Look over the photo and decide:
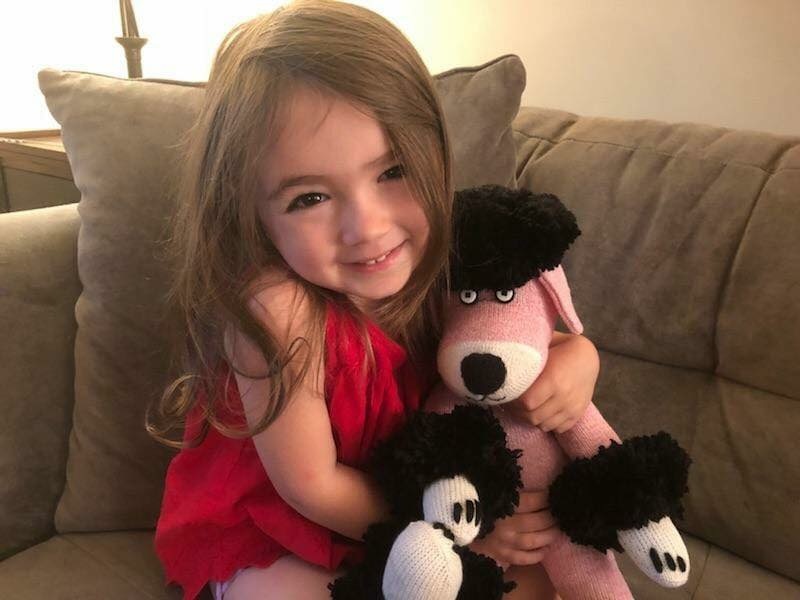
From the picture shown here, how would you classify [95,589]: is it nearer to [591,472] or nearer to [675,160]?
[591,472]

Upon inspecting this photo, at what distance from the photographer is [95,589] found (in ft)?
2.83

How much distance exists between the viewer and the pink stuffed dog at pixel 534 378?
0.68 meters

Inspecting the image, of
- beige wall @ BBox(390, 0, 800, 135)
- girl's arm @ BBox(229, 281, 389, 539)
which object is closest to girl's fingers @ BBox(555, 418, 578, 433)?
girl's arm @ BBox(229, 281, 389, 539)

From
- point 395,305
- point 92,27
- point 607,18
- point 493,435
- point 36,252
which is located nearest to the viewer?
point 493,435

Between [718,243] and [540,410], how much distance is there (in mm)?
436

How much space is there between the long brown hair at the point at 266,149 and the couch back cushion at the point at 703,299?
15.0 inches

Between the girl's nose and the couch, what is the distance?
11.5 inches

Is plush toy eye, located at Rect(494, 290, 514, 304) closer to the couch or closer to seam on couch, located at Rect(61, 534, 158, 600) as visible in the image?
the couch

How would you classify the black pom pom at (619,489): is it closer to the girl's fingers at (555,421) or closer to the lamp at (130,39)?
the girl's fingers at (555,421)

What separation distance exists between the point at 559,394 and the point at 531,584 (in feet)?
0.82

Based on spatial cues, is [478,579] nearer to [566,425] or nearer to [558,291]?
[566,425]

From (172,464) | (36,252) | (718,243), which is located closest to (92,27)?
(36,252)

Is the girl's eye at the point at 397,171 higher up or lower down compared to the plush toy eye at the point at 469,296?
higher up

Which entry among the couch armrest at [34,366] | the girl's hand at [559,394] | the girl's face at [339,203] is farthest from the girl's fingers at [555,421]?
the couch armrest at [34,366]
